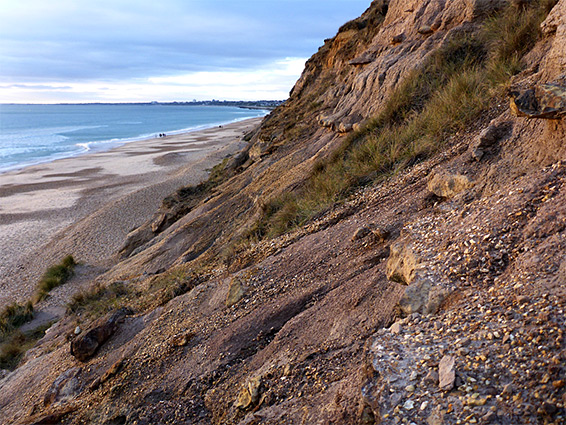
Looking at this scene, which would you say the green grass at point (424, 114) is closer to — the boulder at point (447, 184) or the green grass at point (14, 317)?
the boulder at point (447, 184)

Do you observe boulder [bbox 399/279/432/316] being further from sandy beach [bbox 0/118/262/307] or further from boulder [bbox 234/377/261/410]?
sandy beach [bbox 0/118/262/307]

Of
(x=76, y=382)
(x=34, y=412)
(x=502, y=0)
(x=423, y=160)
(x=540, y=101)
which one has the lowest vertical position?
(x=34, y=412)

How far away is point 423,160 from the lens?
6406 millimetres

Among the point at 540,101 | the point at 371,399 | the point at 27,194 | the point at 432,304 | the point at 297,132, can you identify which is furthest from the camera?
the point at 27,194

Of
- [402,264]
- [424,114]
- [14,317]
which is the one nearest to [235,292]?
[402,264]

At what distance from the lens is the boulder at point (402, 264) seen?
12.5 feet

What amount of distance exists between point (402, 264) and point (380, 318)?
1.83ft

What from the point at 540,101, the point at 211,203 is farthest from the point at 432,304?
the point at 211,203

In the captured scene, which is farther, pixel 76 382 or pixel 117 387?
pixel 76 382

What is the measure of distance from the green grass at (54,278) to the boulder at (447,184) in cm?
1155

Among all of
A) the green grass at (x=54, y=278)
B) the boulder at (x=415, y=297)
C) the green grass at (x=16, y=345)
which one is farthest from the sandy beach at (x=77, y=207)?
the boulder at (x=415, y=297)

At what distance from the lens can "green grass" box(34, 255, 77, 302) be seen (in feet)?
40.5

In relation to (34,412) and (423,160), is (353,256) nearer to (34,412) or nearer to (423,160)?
(423,160)

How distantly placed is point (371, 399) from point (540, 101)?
320 cm
